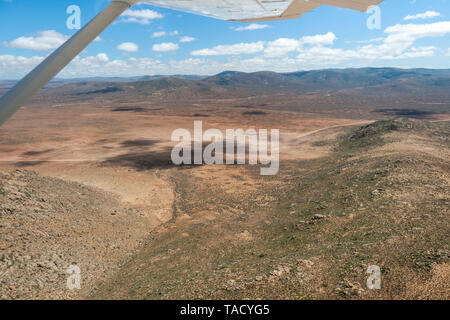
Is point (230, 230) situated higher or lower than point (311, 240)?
lower

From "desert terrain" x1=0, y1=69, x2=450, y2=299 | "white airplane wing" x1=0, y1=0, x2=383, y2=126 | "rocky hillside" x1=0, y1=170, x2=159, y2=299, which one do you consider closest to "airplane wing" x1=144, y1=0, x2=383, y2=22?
"white airplane wing" x1=0, y1=0, x2=383, y2=126

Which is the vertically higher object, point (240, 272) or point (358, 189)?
point (358, 189)

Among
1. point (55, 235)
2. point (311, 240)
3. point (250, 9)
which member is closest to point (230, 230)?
point (311, 240)

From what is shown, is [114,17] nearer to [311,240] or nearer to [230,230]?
[311,240]

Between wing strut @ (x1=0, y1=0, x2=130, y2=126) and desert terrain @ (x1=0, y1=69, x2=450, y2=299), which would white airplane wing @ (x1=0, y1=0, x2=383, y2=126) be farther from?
desert terrain @ (x1=0, y1=69, x2=450, y2=299)

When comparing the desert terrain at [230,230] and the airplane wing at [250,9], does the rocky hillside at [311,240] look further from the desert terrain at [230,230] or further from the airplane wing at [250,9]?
the airplane wing at [250,9]

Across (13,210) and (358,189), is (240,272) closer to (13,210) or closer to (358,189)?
(358,189)

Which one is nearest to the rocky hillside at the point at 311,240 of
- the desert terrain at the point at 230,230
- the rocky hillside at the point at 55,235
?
the desert terrain at the point at 230,230
